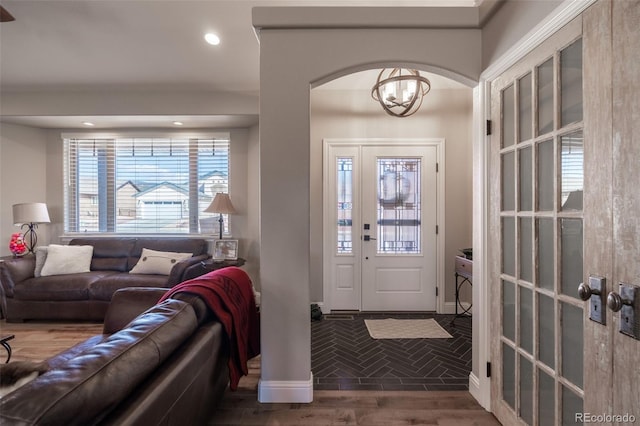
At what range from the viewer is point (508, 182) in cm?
180

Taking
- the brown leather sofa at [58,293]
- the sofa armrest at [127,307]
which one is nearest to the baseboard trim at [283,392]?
the sofa armrest at [127,307]

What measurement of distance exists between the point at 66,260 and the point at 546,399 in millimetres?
4966

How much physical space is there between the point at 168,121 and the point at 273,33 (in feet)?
8.83

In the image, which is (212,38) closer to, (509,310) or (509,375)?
(509,310)

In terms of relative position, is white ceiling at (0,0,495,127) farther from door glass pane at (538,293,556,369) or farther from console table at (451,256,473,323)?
door glass pane at (538,293,556,369)

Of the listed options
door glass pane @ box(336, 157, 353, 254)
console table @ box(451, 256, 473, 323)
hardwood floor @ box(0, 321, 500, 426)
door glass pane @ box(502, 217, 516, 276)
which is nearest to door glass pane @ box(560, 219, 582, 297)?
door glass pane @ box(502, 217, 516, 276)

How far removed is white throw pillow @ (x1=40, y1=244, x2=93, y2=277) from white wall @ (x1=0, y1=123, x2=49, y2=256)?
931 mm

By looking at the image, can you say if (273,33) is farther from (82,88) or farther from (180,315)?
(82,88)

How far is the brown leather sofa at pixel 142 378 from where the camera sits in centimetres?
77

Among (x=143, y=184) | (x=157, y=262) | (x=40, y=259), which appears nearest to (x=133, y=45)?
(x=143, y=184)

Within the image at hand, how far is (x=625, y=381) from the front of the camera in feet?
3.52

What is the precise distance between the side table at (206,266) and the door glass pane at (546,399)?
122 inches

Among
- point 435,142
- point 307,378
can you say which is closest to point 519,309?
point 307,378

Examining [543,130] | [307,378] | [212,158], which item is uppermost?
[212,158]
